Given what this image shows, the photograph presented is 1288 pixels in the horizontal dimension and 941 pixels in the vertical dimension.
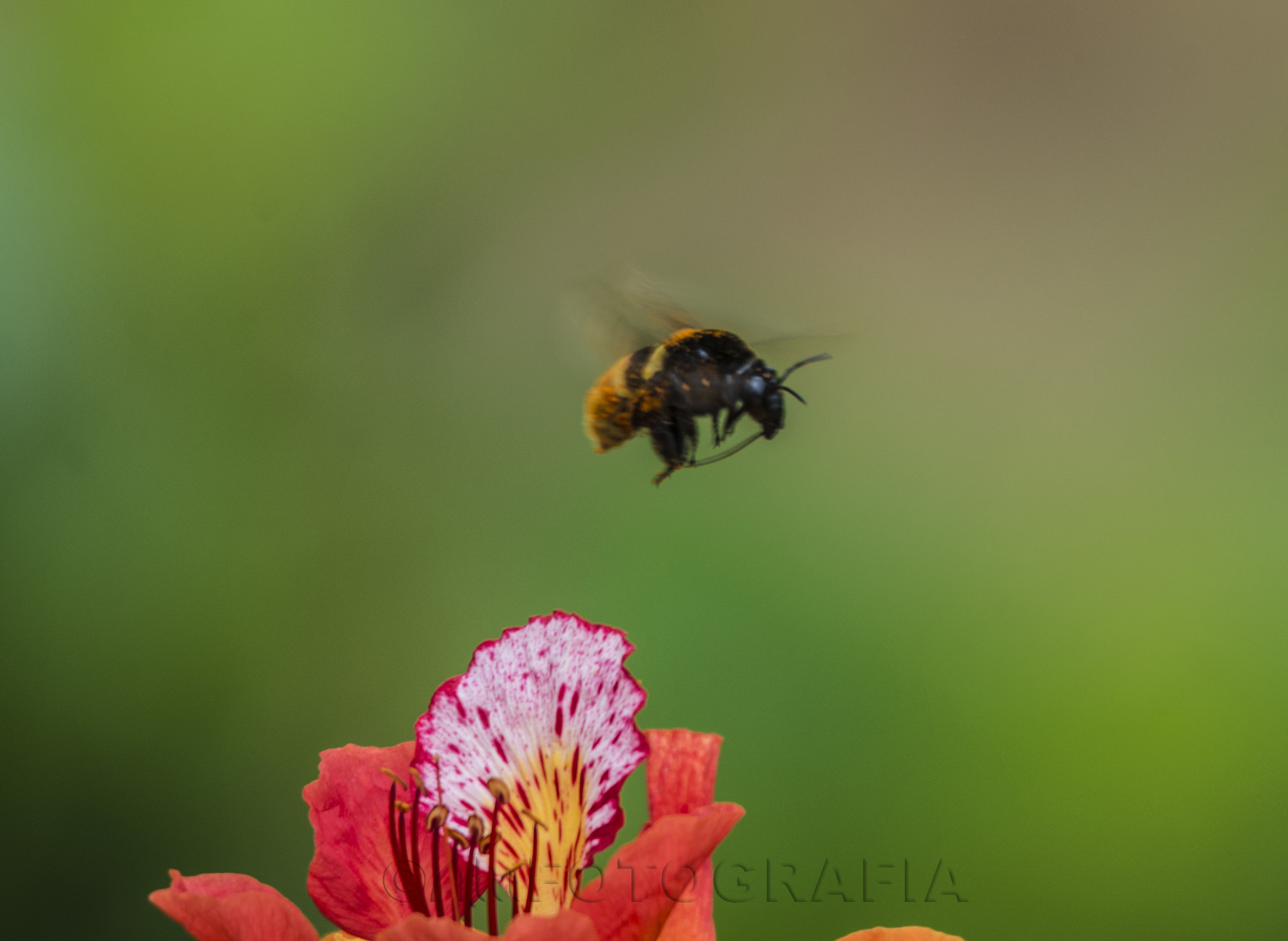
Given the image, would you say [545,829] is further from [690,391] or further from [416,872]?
[690,391]

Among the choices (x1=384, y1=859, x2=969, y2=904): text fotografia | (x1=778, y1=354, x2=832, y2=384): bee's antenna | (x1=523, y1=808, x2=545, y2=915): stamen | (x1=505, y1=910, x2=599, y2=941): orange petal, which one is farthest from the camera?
(x1=384, y1=859, x2=969, y2=904): text fotografia

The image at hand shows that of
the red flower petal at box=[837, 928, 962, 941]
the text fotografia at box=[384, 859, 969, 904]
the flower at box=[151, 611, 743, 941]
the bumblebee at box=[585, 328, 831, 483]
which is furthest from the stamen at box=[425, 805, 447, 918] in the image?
the text fotografia at box=[384, 859, 969, 904]

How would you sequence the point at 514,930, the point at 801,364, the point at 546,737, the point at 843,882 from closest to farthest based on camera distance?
the point at 514,930 < the point at 546,737 < the point at 801,364 < the point at 843,882

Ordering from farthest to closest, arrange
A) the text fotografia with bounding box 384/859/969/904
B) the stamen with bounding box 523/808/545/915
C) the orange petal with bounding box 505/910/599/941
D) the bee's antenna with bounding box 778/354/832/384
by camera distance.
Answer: the text fotografia with bounding box 384/859/969/904 → the bee's antenna with bounding box 778/354/832/384 → the stamen with bounding box 523/808/545/915 → the orange petal with bounding box 505/910/599/941

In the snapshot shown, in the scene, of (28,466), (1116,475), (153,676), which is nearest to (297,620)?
(153,676)

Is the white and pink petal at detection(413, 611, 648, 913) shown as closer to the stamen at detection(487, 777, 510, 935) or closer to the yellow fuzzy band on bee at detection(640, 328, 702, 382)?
the stamen at detection(487, 777, 510, 935)

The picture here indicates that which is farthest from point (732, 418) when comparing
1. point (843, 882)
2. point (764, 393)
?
point (843, 882)
